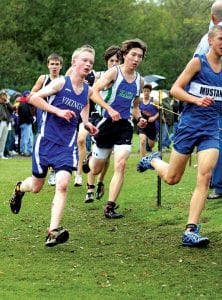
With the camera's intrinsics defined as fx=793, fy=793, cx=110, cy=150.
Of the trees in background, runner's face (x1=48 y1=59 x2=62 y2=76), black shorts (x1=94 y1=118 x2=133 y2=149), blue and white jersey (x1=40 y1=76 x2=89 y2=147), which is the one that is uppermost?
the trees in background

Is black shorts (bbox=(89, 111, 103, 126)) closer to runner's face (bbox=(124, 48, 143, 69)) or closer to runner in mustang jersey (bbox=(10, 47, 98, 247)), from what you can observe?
runner's face (bbox=(124, 48, 143, 69))

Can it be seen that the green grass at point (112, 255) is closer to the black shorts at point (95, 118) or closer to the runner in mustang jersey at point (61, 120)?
the runner in mustang jersey at point (61, 120)

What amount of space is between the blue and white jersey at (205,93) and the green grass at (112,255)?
1310 millimetres

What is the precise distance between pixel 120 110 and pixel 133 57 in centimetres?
82

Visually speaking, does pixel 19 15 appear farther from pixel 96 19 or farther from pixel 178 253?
pixel 178 253

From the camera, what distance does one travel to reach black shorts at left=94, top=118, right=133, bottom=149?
35.6 ft

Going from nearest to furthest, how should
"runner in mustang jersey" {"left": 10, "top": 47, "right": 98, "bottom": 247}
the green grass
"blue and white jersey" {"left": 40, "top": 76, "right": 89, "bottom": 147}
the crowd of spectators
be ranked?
the green grass, "runner in mustang jersey" {"left": 10, "top": 47, "right": 98, "bottom": 247}, "blue and white jersey" {"left": 40, "top": 76, "right": 89, "bottom": 147}, the crowd of spectators

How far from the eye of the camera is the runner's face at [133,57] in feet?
34.0

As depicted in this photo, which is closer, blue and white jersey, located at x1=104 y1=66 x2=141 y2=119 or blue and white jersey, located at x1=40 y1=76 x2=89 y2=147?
blue and white jersey, located at x1=40 y1=76 x2=89 y2=147

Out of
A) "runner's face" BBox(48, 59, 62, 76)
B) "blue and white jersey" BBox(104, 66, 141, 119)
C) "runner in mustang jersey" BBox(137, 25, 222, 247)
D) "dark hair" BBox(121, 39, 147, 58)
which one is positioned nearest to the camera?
"runner in mustang jersey" BBox(137, 25, 222, 247)

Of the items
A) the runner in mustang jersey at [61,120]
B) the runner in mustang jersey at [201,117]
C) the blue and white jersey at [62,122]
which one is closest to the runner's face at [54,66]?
the runner in mustang jersey at [61,120]

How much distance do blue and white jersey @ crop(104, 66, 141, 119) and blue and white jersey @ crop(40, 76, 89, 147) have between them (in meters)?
1.98

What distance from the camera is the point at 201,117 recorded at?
326 inches

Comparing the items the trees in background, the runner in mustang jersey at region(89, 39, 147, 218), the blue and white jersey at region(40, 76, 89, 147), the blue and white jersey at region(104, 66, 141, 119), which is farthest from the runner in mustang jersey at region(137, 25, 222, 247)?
the trees in background
